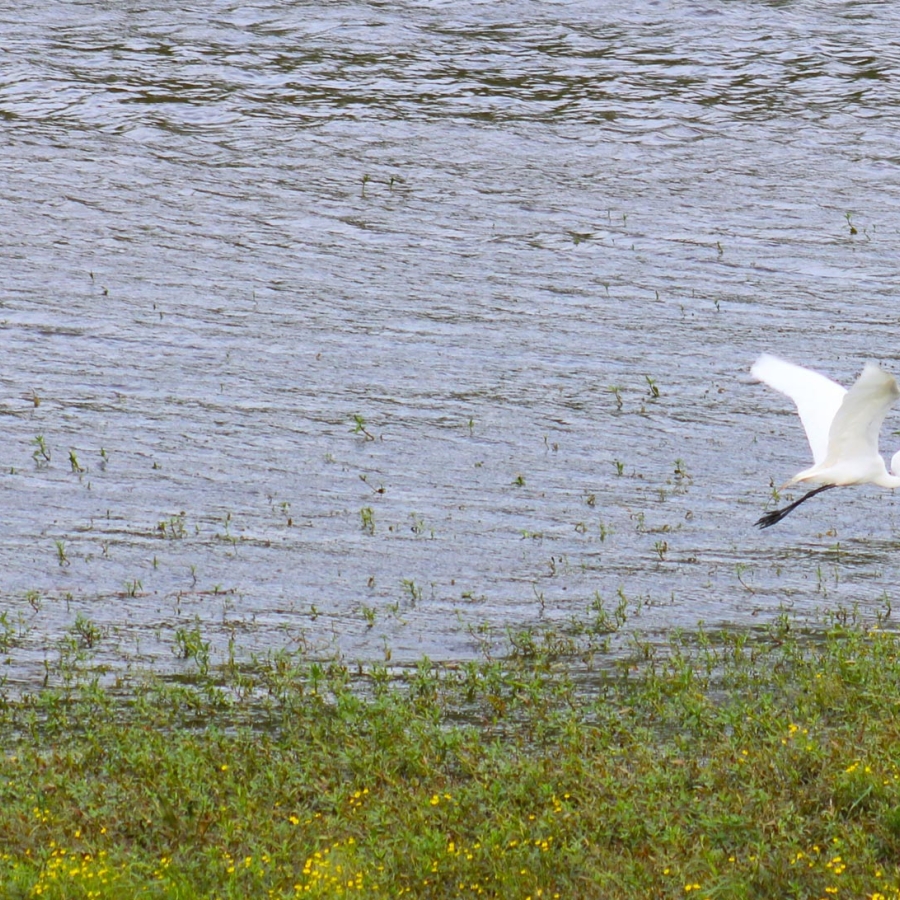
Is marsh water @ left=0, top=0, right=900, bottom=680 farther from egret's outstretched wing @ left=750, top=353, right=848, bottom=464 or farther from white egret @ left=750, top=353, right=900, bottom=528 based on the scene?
egret's outstretched wing @ left=750, top=353, right=848, bottom=464

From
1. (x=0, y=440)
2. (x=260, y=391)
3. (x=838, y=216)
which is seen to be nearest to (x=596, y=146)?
(x=838, y=216)

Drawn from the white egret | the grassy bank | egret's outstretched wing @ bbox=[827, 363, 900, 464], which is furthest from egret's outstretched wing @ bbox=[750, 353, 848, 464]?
the grassy bank

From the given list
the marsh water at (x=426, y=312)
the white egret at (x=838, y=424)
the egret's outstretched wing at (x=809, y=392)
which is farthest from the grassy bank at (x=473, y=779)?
the egret's outstretched wing at (x=809, y=392)

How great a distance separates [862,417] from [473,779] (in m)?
2.68

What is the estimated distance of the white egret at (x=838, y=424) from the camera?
24.6ft

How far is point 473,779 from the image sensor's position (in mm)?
6629

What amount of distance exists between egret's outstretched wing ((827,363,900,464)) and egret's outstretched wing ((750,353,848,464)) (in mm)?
210

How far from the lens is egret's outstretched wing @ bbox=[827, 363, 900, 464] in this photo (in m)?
7.02

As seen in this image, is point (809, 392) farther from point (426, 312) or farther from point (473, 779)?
point (426, 312)

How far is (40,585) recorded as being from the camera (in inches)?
356

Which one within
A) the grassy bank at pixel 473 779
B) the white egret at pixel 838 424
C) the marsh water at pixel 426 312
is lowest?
the marsh water at pixel 426 312

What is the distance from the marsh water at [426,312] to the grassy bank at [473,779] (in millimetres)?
698

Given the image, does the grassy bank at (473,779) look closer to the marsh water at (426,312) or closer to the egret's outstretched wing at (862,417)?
the marsh water at (426,312)

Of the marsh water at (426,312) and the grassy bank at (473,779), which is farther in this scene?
the marsh water at (426,312)
